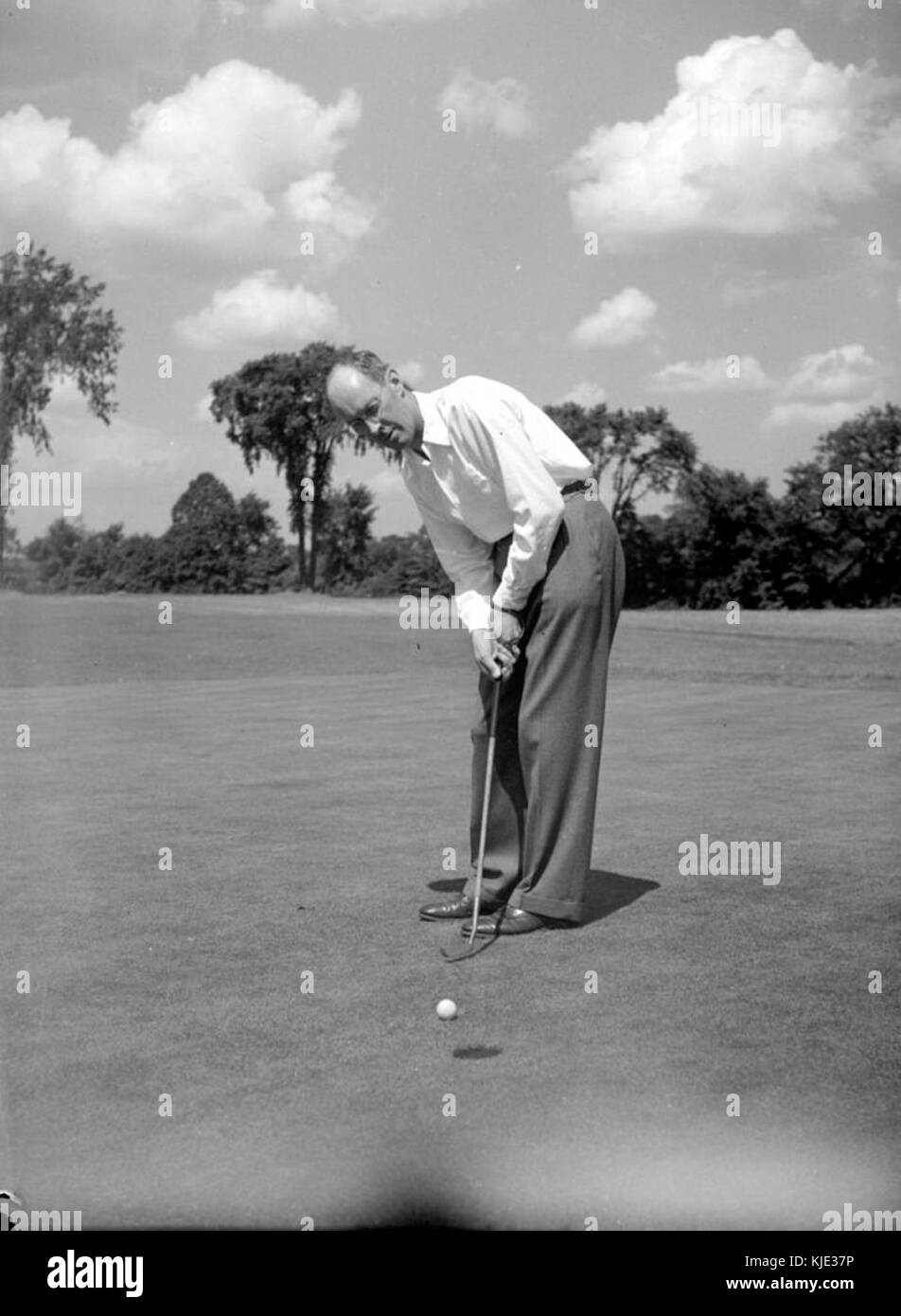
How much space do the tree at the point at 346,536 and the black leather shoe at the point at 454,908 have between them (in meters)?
12.6

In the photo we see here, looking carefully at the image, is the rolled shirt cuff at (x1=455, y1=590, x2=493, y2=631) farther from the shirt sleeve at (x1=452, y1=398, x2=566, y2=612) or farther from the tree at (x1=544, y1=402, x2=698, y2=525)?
the tree at (x1=544, y1=402, x2=698, y2=525)

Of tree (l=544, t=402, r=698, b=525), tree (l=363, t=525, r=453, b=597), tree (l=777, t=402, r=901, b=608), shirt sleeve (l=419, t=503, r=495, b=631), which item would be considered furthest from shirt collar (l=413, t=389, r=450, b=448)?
tree (l=777, t=402, r=901, b=608)

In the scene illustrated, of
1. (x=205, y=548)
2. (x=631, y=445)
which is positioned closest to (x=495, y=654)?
(x=631, y=445)

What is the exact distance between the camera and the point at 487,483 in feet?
15.5

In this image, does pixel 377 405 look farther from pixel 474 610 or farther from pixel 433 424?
pixel 474 610

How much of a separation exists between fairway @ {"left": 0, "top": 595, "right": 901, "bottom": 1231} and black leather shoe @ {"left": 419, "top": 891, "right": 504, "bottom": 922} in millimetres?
117

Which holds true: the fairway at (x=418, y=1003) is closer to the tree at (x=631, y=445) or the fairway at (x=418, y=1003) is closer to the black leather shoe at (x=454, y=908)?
the black leather shoe at (x=454, y=908)

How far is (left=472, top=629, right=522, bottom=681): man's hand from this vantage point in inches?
188

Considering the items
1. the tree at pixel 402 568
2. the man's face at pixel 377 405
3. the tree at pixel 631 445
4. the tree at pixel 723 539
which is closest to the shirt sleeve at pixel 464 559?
the man's face at pixel 377 405

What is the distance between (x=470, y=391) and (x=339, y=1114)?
8.15ft

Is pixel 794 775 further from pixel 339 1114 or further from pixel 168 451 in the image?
pixel 339 1114

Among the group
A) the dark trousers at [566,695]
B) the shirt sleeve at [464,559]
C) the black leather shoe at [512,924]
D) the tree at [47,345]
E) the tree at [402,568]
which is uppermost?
the tree at [47,345]

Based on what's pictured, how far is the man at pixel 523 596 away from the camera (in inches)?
181

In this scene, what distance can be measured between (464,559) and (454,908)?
4.05 ft
